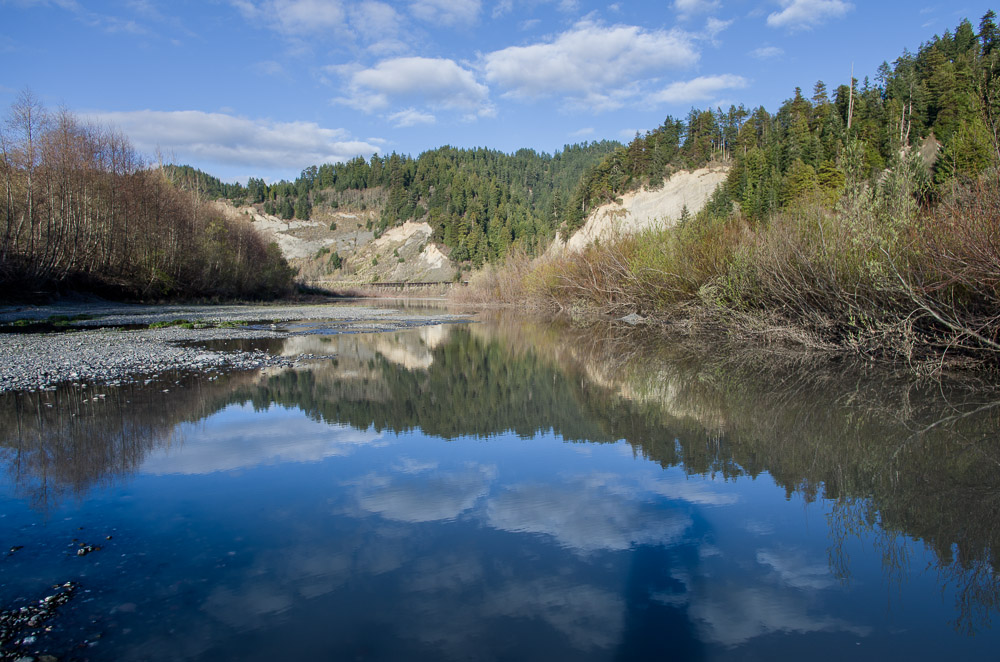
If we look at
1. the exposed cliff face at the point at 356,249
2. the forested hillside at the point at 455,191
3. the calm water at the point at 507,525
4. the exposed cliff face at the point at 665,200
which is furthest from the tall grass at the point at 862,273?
the exposed cliff face at the point at 356,249

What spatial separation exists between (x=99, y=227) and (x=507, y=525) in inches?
1516

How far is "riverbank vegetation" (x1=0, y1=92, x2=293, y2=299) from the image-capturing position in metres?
28.4

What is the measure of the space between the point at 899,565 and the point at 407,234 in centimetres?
13013

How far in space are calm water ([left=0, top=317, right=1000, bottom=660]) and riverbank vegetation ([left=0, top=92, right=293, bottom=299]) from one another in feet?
86.9

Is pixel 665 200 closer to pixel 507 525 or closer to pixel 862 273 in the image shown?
pixel 862 273

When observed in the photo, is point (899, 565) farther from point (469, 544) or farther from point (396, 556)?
point (396, 556)

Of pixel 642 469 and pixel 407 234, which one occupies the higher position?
pixel 407 234

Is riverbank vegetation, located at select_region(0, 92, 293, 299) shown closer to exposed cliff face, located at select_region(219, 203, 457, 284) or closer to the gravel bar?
the gravel bar

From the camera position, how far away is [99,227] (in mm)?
34062

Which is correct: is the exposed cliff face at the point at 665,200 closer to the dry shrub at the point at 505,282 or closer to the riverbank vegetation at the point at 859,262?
the dry shrub at the point at 505,282

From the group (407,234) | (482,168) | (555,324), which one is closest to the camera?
(555,324)

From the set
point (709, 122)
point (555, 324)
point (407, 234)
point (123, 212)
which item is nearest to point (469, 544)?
point (555, 324)

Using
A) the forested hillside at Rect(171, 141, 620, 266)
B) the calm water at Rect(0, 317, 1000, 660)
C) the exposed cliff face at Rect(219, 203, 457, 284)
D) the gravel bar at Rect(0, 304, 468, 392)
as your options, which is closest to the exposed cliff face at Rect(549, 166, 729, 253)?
the forested hillside at Rect(171, 141, 620, 266)

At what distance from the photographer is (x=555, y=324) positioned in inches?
1029
